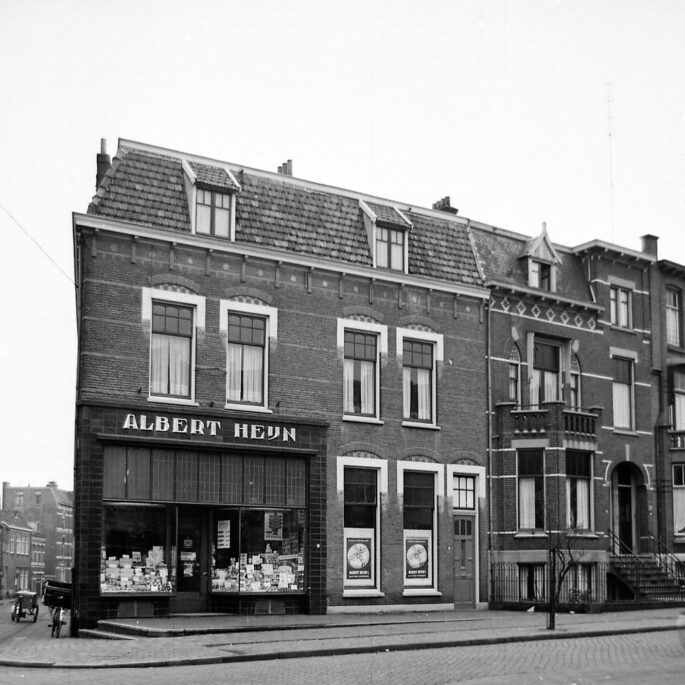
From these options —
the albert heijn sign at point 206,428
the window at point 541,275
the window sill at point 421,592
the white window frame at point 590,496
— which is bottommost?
the window sill at point 421,592

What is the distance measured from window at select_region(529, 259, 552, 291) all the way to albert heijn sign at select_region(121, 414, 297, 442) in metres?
10.4

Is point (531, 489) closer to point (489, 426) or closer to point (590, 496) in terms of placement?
point (590, 496)

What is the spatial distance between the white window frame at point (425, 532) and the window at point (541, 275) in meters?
7.24

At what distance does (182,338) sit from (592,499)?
13.3 metres

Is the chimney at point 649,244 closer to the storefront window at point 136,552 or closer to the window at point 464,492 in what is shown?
the window at point 464,492

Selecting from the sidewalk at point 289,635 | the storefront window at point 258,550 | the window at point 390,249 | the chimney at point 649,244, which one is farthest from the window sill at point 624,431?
the storefront window at point 258,550

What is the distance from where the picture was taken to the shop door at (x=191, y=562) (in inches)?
1003

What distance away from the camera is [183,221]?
26375 mm

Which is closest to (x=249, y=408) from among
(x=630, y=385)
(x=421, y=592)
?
(x=421, y=592)

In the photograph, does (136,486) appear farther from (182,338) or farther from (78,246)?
(78,246)

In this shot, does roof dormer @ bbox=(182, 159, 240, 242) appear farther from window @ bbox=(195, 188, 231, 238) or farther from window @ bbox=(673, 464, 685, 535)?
window @ bbox=(673, 464, 685, 535)

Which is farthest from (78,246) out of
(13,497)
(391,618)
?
(13,497)

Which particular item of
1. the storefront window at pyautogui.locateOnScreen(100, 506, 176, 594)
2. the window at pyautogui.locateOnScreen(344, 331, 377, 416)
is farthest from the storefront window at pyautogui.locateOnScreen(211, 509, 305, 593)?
the window at pyautogui.locateOnScreen(344, 331, 377, 416)

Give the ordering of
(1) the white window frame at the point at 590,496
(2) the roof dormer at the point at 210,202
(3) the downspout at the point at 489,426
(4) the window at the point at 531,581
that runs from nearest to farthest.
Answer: (2) the roof dormer at the point at 210,202
(4) the window at the point at 531,581
(3) the downspout at the point at 489,426
(1) the white window frame at the point at 590,496
